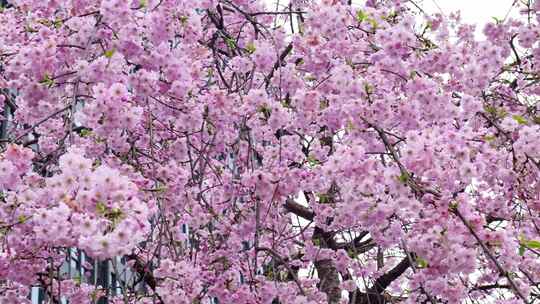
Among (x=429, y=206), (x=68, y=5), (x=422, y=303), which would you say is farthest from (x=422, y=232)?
(x=68, y=5)

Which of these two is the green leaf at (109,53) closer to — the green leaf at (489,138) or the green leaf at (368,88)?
the green leaf at (368,88)

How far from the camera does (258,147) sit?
4605mm

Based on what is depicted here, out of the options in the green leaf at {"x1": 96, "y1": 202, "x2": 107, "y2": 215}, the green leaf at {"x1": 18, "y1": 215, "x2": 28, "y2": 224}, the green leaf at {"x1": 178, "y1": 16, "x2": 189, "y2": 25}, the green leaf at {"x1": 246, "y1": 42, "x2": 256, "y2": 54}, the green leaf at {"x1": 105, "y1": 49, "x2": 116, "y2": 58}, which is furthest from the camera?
the green leaf at {"x1": 246, "y1": 42, "x2": 256, "y2": 54}

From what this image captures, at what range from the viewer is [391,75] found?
3996mm

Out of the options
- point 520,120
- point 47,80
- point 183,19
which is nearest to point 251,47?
point 183,19

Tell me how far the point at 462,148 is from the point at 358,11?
54.0 inches

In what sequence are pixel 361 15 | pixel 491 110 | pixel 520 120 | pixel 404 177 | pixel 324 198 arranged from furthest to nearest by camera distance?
pixel 324 198 < pixel 361 15 < pixel 491 110 < pixel 520 120 < pixel 404 177

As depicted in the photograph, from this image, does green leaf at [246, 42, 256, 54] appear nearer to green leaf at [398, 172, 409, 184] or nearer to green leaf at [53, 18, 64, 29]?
green leaf at [53, 18, 64, 29]

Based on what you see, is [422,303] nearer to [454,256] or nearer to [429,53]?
[454,256]

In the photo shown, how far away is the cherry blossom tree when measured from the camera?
10.1ft

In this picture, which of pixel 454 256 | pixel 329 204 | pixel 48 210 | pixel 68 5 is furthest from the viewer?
pixel 329 204

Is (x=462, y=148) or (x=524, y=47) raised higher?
(x=524, y=47)

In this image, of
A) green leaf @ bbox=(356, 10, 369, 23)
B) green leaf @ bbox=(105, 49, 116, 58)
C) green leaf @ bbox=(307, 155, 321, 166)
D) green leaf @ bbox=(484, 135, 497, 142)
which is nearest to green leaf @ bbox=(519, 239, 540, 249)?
green leaf @ bbox=(484, 135, 497, 142)

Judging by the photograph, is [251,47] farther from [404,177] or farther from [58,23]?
[404,177]
